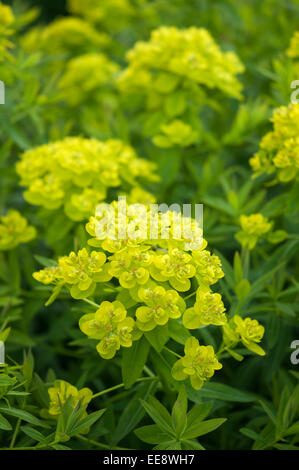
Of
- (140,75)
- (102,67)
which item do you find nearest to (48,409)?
(140,75)

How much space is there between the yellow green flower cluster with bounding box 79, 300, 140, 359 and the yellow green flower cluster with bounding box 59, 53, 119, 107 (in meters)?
1.35

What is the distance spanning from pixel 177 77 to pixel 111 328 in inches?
42.1

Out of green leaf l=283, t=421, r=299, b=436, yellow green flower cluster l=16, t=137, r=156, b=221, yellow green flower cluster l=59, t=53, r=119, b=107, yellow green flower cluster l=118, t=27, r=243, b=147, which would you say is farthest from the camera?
yellow green flower cluster l=59, t=53, r=119, b=107

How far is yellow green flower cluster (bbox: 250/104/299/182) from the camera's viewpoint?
1.24 meters

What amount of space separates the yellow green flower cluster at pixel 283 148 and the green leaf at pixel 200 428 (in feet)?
2.17

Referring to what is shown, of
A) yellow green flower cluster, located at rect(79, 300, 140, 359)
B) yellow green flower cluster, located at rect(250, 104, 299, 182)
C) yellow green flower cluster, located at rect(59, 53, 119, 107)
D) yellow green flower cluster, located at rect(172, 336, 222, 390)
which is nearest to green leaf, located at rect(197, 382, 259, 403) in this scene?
yellow green flower cluster, located at rect(172, 336, 222, 390)

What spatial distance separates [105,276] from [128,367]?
7.9 inches

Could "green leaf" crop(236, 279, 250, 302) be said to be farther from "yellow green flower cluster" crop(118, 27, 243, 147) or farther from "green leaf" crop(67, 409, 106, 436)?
"yellow green flower cluster" crop(118, 27, 243, 147)

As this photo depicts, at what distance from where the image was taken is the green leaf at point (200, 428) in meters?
1.00

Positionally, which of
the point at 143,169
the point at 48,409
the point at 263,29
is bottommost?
the point at 48,409

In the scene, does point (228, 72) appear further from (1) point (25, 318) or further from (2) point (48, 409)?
(2) point (48, 409)

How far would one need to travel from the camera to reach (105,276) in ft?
3.29

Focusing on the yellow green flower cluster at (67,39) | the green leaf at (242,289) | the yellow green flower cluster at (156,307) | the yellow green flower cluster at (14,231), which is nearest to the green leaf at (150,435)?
the yellow green flower cluster at (156,307)

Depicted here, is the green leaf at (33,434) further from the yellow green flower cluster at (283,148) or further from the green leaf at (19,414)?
the yellow green flower cluster at (283,148)
